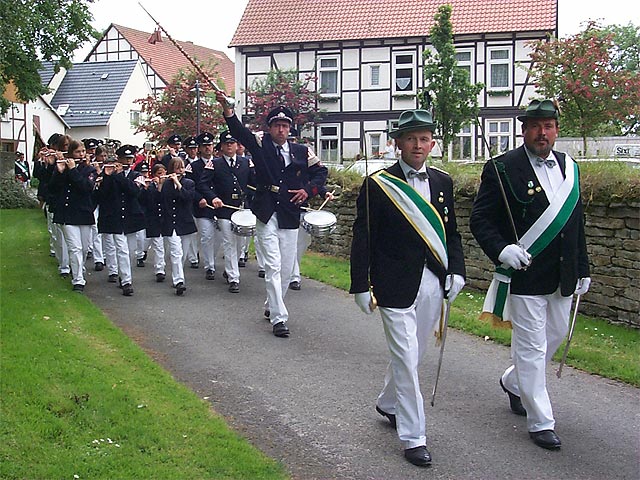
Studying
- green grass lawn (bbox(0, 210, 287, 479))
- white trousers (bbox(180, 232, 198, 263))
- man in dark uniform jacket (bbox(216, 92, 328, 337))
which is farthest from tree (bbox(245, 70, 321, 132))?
green grass lawn (bbox(0, 210, 287, 479))

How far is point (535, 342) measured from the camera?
19.6ft

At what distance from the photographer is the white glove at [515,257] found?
5.90m

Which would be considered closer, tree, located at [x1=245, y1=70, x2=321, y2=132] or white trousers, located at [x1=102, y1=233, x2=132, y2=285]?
white trousers, located at [x1=102, y1=233, x2=132, y2=285]

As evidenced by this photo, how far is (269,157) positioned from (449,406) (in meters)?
4.02

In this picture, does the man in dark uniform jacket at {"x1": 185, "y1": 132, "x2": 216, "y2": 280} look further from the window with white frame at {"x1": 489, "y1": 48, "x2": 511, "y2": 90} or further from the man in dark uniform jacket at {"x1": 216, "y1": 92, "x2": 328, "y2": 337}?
the window with white frame at {"x1": 489, "y1": 48, "x2": 511, "y2": 90}

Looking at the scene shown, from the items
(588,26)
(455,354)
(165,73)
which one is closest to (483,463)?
(455,354)

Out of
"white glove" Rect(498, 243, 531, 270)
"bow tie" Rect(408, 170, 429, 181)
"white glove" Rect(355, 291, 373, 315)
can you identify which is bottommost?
"white glove" Rect(355, 291, 373, 315)

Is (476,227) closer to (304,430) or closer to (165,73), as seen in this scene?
(304,430)

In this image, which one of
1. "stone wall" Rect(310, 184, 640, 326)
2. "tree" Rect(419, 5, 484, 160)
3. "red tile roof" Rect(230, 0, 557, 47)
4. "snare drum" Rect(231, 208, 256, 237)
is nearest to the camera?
"stone wall" Rect(310, 184, 640, 326)

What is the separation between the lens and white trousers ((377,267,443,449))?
566cm

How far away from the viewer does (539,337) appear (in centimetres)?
598

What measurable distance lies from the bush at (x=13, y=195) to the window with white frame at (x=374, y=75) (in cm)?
1571

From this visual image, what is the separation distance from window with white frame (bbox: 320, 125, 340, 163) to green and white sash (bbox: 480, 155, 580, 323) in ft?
112

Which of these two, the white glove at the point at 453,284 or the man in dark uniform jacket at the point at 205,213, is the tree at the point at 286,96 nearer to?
the man in dark uniform jacket at the point at 205,213
